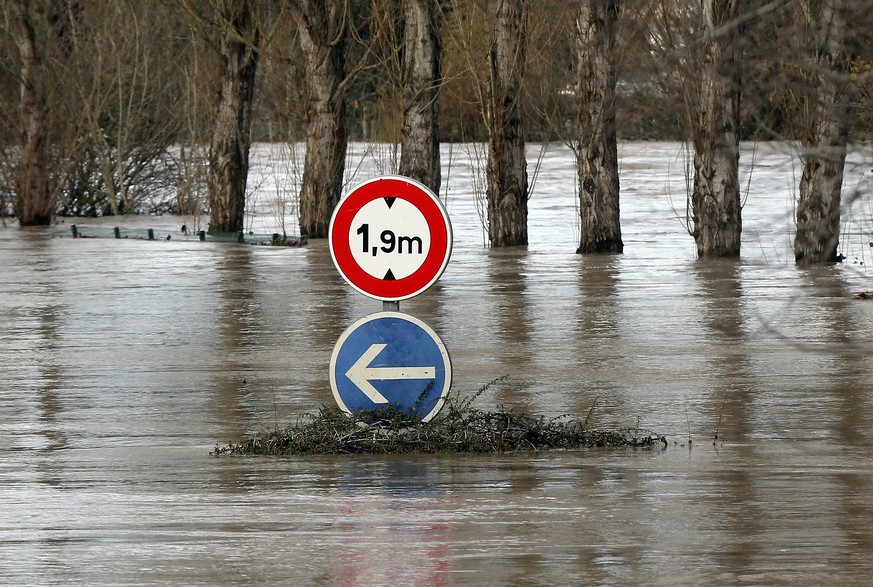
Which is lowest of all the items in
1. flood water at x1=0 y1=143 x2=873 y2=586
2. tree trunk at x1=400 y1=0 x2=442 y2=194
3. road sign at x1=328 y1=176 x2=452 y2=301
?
flood water at x1=0 y1=143 x2=873 y2=586

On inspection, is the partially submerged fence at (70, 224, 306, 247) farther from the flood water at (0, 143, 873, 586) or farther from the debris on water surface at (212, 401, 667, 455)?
the debris on water surface at (212, 401, 667, 455)

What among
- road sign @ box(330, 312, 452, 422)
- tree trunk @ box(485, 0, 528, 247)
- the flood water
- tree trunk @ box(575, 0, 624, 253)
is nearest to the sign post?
road sign @ box(330, 312, 452, 422)

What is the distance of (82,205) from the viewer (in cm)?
3756

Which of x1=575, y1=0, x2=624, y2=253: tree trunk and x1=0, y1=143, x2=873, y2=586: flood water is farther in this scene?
x1=575, y1=0, x2=624, y2=253: tree trunk

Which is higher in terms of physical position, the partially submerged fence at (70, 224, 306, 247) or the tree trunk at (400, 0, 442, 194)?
the tree trunk at (400, 0, 442, 194)

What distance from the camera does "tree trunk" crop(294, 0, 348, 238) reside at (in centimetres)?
2820

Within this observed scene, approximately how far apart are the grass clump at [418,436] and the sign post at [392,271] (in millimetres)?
124

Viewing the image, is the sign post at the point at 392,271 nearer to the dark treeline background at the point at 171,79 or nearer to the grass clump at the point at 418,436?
the grass clump at the point at 418,436

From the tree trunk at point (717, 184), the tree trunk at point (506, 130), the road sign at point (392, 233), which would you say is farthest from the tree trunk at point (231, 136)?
the road sign at point (392, 233)

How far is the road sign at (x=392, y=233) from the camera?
29.1ft

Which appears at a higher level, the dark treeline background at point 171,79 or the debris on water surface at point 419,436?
the dark treeline background at point 171,79

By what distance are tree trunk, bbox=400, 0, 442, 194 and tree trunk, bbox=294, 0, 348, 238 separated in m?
1.69

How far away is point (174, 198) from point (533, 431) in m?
31.2

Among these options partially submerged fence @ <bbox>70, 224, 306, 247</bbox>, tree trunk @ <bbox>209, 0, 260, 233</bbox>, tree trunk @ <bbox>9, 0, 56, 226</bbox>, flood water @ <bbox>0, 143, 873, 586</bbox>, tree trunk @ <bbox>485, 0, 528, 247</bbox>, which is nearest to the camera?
flood water @ <bbox>0, 143, 873, 586</bbox>
